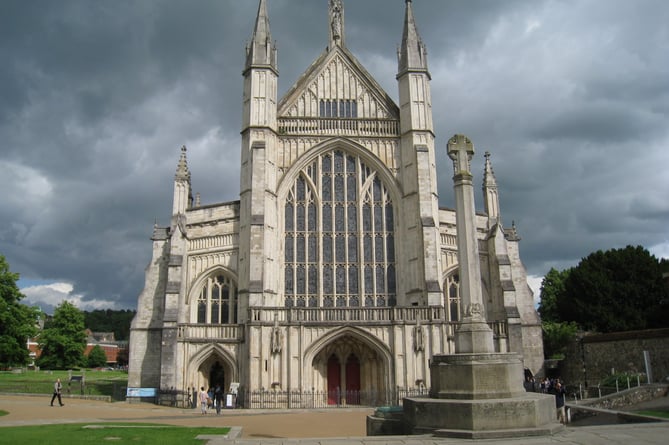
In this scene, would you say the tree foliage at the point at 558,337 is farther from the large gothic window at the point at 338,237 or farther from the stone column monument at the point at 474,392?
the stone column monument at the point at 474,392

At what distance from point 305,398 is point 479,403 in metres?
17.2

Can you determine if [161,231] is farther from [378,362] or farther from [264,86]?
[378,362]

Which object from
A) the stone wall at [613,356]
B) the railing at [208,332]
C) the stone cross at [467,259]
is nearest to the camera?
the stone cross at [467,259]

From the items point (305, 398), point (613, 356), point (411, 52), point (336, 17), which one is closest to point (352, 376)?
point (305, 398)

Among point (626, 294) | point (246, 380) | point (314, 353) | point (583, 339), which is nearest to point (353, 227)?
point (314, 353)

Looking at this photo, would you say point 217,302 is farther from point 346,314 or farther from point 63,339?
point 63,339

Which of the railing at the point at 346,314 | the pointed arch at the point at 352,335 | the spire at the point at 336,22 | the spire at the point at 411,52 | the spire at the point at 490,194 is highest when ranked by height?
the spire at the point at 336,22

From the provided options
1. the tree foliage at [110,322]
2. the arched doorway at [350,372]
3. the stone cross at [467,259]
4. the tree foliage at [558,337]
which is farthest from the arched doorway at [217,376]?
the tree foliage at [110,322]

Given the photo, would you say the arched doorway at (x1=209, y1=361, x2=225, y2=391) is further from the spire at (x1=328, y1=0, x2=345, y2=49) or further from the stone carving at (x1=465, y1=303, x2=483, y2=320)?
the spire at (x1=328, y1=0, x2=345, y2=49)

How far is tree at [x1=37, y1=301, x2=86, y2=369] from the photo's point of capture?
62750mm

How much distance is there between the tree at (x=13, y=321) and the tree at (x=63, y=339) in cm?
1959

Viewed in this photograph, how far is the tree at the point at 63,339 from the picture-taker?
2470 inches

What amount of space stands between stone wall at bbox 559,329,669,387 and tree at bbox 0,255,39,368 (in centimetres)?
3889

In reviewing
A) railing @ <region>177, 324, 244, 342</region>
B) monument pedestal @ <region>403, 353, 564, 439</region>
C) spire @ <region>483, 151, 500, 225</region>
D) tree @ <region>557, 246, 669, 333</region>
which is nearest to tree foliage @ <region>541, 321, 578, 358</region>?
tree @ <region>557, 246, 669, 333</region>
